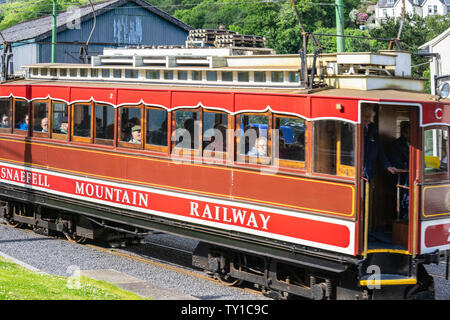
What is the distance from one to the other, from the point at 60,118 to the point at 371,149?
22.1ft

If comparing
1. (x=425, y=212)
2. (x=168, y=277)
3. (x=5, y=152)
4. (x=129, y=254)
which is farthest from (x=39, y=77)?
(x=425, y=212)

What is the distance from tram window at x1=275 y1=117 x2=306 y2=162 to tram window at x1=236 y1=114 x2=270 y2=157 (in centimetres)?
22

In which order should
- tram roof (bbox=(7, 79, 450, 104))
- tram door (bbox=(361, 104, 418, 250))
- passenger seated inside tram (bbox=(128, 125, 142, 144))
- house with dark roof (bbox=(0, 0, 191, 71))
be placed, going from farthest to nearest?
1. house with dark roof (bbox=(0, 0, 191, 71))
2. passenger seated inside tram (bbox=(128, 125, 142, 144))
3. tram door (bbox=(361, 104, 418, 250))
4. tram roof (bbox=(7, 79, 450, 104))

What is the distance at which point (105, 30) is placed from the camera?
4081 centimetres

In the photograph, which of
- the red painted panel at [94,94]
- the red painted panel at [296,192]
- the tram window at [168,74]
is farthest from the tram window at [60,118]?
the red painted panel at [296,192]

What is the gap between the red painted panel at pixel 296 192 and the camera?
9289mm

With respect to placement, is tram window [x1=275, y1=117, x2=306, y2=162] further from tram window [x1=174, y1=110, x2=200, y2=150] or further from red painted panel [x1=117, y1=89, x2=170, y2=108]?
red painted panel [x1=117, y1=89, x2=170, y2=108]

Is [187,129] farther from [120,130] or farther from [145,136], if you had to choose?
[120,130]

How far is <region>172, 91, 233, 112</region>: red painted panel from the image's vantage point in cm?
1075

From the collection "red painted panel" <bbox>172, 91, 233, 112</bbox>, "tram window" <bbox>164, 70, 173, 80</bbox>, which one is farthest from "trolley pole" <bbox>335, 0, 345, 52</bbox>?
"red painted panel" <bbox>172, 91, 233, 112</bbox>

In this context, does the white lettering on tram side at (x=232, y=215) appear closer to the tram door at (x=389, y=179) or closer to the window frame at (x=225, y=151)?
the window frame at (x=225, y=151)

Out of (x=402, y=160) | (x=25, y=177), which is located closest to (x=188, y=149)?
(x=402, y=160)
